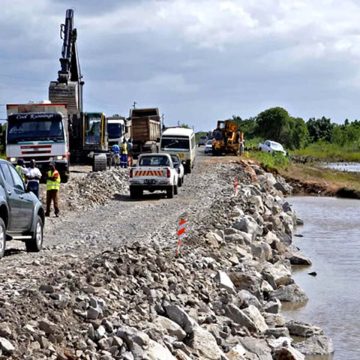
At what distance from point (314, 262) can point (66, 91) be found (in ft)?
55.7

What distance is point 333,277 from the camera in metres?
26.2

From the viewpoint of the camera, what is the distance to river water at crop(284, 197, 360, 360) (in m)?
18.6

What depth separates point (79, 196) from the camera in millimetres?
Result: 30531

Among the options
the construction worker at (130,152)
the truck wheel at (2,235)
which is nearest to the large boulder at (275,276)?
the truck wheel at (2,235)

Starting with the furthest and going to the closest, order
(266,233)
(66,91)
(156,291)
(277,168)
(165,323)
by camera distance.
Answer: (277,168) < (66,91) < (266,233) < (156,291) < (165,323)

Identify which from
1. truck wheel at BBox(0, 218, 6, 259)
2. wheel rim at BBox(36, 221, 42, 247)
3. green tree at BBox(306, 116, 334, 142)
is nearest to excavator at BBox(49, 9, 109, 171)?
wheel rim at BBox(36, 221, 42, 247)

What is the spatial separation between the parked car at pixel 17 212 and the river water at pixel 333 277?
19.8 ft

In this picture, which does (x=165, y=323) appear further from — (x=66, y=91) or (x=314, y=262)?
(x=66, y=91)

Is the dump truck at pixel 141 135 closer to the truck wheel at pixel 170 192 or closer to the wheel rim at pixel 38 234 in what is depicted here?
the truck wheel at pixel 170 192

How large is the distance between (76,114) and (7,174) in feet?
83.9

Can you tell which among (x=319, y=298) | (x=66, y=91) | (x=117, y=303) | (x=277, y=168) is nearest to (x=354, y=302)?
(x=319, y=298)

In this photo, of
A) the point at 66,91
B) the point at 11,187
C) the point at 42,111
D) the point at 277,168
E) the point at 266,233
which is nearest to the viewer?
the point at 11,187

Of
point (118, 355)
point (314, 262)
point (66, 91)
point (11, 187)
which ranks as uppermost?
point (66, 91)

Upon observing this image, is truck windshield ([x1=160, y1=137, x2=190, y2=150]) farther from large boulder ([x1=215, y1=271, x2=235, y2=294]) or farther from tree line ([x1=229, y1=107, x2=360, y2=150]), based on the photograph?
tree line ([x1=229, y1=107, x2=360, y2=150])
